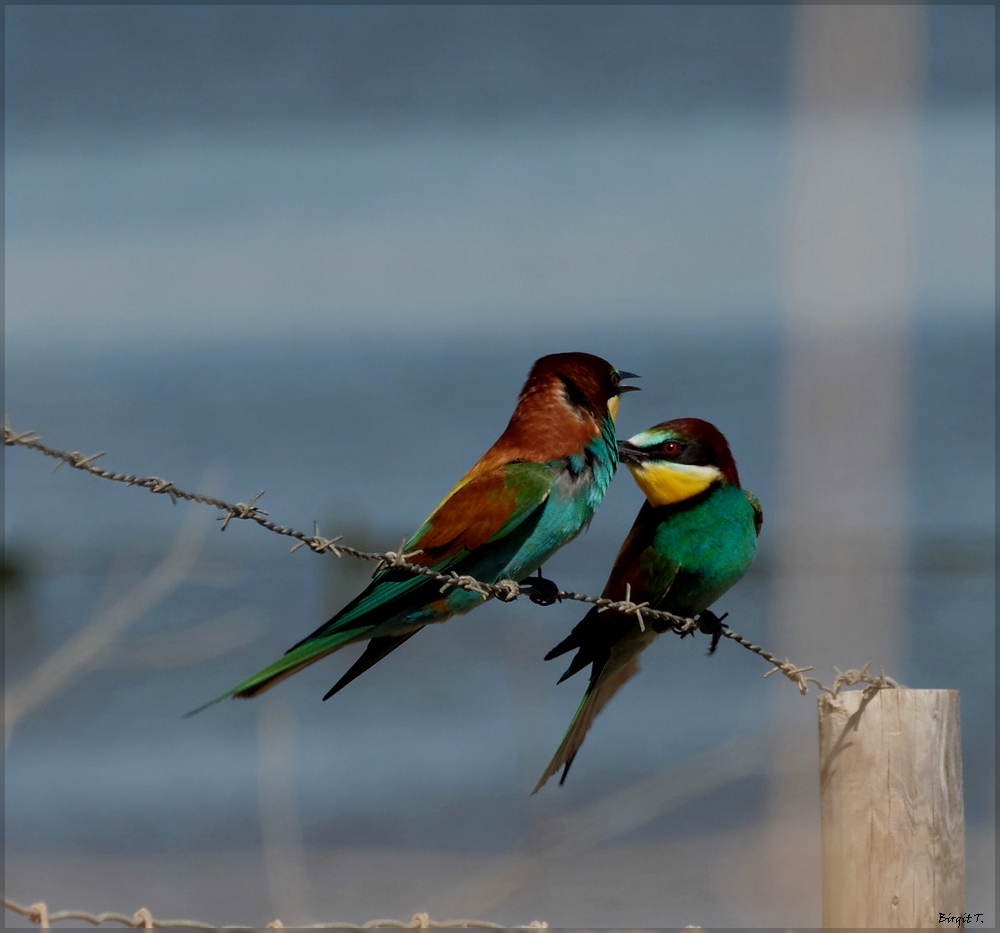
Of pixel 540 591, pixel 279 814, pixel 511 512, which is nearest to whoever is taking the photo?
pixel 511 512

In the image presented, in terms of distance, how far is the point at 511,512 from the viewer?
3217 millimetres

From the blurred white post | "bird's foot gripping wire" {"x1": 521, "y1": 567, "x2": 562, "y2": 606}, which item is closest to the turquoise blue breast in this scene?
"bird's foot gripping wire" {"x1": 521, "y1": 567, "x2": 562, "y2": 606}

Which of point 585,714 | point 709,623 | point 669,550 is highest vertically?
point 669,550

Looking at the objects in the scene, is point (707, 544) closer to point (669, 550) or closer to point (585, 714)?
point (669, 550)

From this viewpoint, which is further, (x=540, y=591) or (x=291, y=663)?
(x=540, y=591)

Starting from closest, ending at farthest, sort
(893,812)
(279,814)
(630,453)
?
1. (893,812)
2. (630,453)
3. (279,814)

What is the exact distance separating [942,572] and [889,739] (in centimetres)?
1000

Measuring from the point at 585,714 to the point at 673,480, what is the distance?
0.58 metres

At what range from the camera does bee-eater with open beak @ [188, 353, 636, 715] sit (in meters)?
3.07

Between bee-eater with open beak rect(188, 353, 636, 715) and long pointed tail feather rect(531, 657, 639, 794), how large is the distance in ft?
1.03

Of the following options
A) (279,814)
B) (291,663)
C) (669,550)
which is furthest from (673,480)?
(279,814)

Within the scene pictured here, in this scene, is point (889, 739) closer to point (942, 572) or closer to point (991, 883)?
point (991, 883)

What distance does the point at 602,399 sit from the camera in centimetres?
354

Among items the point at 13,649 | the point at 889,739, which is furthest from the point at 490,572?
the point at 13,649
